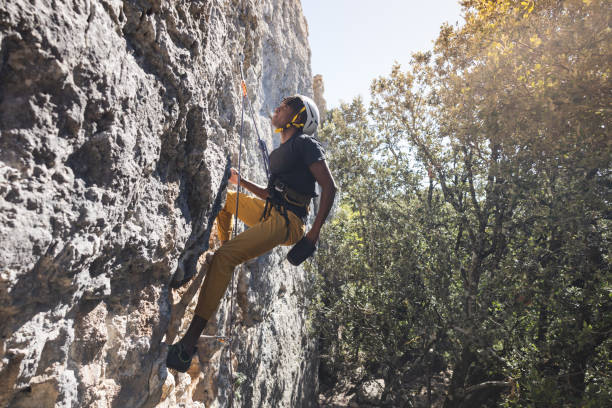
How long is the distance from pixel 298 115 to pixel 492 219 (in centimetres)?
434

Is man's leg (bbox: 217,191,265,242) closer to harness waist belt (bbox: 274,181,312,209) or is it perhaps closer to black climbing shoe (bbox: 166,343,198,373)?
harness waist belt (bbox: 274,181,312,209)

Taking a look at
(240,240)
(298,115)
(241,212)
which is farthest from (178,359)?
(298,115)

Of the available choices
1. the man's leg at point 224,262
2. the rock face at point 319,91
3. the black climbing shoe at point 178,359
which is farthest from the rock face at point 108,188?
the rock face at point 319,91

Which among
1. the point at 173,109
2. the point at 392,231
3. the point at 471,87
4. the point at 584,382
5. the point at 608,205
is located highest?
the point at 471,87

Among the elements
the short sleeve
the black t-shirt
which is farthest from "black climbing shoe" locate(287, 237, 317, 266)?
the short sleeve

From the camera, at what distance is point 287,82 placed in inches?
314

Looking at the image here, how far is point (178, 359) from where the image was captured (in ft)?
8.38

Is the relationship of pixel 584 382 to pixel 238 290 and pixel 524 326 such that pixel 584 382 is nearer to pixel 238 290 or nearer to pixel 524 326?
pixel 524 326

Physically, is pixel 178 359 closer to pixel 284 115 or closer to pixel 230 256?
pixel 230 256

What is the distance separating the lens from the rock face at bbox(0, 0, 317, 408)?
4.56ft

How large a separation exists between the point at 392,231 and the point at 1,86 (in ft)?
23.0

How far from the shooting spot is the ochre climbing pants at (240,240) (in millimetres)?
2818

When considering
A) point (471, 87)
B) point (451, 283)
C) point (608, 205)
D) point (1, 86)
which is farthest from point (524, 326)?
point (1, 86)

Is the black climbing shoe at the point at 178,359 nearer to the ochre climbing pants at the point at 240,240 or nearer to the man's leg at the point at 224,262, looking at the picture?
the man's leg at the point at 224,262
